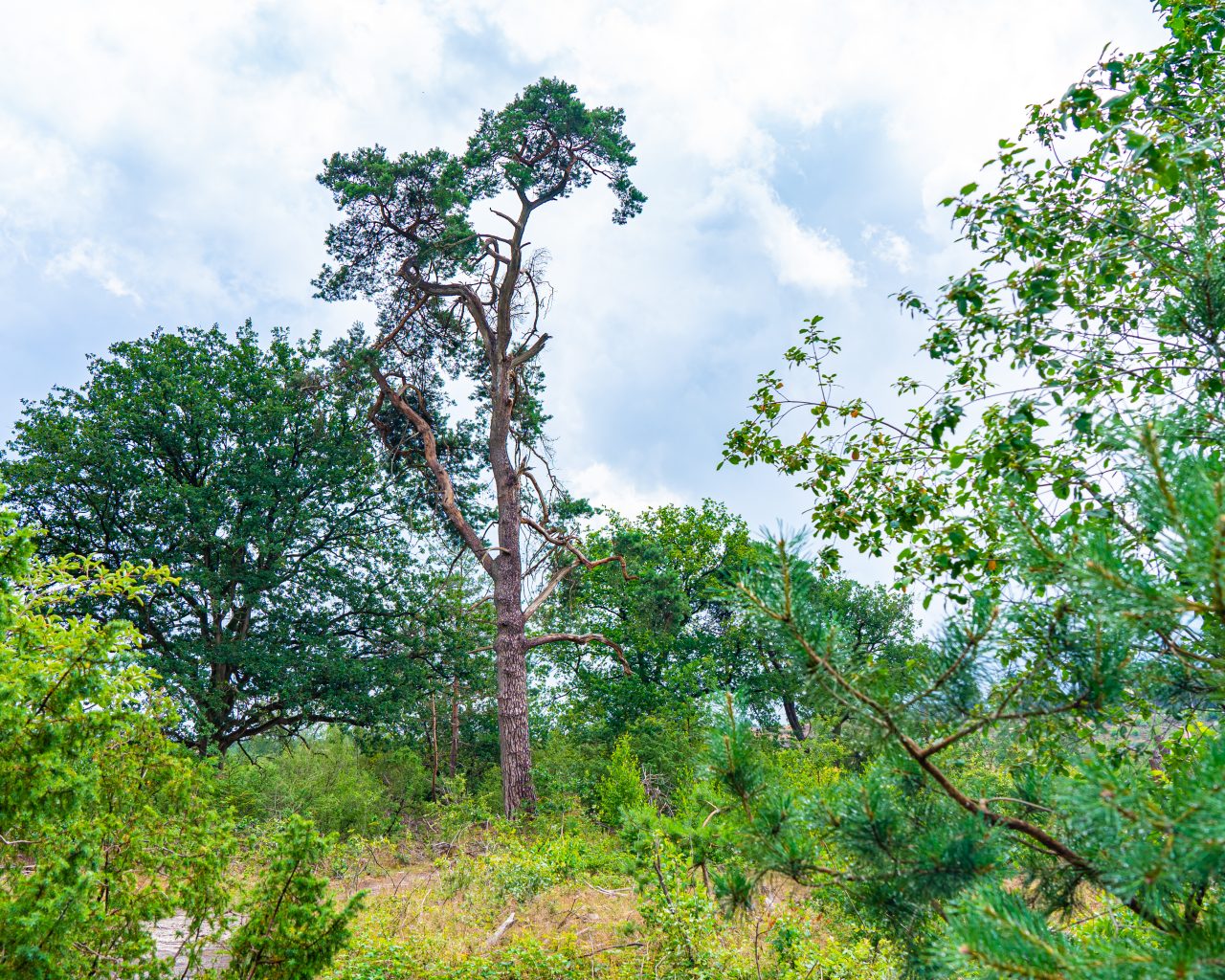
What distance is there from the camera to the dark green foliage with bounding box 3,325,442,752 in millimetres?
12828

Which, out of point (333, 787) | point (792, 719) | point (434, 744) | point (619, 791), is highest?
point (792, 719)

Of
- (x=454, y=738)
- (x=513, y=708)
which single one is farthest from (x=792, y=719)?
(x=513, y=708)

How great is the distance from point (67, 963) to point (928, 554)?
491cm

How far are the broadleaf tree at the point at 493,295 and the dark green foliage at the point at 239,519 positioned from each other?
5.27 ft

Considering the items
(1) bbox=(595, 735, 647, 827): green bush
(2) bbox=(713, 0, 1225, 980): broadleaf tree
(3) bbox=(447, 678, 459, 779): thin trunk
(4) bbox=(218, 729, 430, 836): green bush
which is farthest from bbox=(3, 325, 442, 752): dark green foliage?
(2) bbox=(713, 0, 1225, 980): broadleaf tree

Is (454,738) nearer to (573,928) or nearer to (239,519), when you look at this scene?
(239,519)

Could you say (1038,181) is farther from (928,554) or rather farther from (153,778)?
(153,778)

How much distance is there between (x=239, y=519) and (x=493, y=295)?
6.29m

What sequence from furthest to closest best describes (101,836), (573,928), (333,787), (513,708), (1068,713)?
(333,787) → (513,708) → (573,928) → (101,836) → (1068,713)

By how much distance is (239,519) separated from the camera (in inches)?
516

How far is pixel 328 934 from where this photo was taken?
3666 mm

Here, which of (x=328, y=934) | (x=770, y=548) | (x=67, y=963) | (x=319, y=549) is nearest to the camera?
(x=770, y=548)

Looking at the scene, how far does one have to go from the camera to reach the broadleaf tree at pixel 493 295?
12.4 meters

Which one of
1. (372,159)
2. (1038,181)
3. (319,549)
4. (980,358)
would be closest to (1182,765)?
(980,358)
